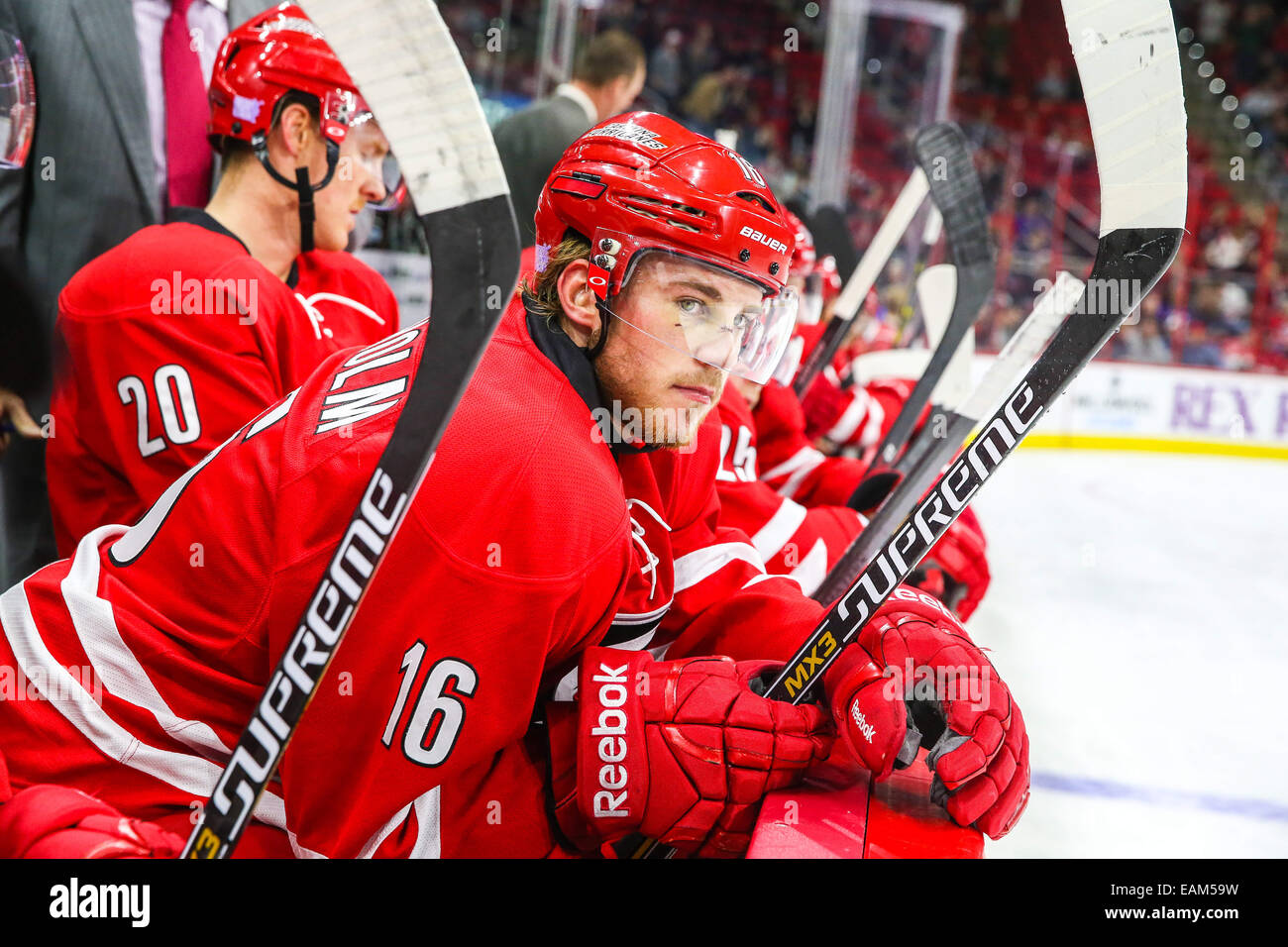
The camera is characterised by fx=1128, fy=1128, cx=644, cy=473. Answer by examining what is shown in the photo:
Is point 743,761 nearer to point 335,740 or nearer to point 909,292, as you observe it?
point 335,740

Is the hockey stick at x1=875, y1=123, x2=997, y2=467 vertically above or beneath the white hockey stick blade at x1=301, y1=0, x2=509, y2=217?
beneath

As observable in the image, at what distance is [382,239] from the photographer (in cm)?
418

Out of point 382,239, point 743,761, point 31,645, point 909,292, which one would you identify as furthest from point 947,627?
point 909,292

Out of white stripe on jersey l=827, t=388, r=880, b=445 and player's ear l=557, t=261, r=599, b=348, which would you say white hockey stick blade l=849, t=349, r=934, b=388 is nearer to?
white stripe on jersey l=827, t=388, r=880, b=445

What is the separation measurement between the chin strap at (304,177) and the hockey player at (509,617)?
84 centimetres

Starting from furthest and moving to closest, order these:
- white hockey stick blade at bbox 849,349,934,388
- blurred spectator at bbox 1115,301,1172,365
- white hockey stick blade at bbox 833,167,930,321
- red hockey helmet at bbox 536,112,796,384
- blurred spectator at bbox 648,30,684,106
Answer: blurred spectator at bbox 648,30,684,106 → blurred spectator at bbox 1115,301,1172,365 → white hockey stick blade at bbox 849,349,934,388 → white hockey stick blade at bbox 833,167,930,321 → red hockey helmet at bbox 536,112,796,384

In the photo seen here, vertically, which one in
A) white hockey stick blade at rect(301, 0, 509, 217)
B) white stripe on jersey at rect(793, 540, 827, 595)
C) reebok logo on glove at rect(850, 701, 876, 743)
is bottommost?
white stripe on jersey at rect(793, 540, 827, 595)

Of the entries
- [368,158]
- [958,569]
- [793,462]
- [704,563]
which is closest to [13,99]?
[368,158]

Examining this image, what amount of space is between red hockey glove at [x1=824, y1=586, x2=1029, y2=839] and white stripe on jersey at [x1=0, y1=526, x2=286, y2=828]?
24.4 inches

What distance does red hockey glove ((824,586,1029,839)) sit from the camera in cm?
116

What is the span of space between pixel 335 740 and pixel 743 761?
0.41 metres

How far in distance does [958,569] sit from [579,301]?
5.15 ft

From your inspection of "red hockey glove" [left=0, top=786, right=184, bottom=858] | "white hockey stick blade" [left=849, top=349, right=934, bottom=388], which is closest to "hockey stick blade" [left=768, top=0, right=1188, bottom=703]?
"red hockey glove" [left=0, top=786, right=184, bottom=858]

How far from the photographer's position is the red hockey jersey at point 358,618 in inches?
42.2
